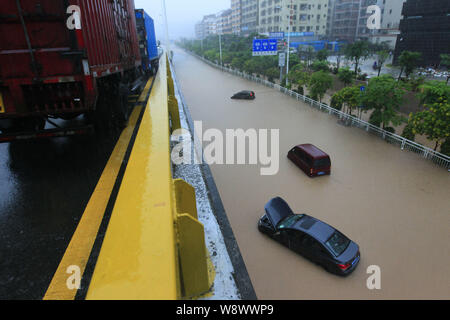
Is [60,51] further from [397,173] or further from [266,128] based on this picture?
[266,128]

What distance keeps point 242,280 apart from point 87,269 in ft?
7.13

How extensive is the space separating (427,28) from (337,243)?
4845 cm

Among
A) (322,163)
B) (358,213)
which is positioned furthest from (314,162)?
(358,213)

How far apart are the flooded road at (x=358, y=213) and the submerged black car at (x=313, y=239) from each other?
0.73 feet

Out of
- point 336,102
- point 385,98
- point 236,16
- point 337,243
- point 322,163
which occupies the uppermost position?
point 236,16

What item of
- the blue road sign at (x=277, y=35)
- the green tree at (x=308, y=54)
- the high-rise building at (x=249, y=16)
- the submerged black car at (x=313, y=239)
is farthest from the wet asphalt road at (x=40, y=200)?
the high-rise building at (x=249, y=16)

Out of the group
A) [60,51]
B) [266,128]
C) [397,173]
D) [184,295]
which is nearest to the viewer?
[184,295]

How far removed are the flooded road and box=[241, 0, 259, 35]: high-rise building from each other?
3246 inches

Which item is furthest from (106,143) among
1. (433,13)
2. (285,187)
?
(433,13)

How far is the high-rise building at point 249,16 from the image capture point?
282 feet

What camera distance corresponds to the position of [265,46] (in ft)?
102

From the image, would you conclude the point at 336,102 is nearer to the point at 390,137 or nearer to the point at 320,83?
the point at 320,83

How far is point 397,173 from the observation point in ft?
35.7

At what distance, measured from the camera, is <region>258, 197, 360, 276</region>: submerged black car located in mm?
6164
